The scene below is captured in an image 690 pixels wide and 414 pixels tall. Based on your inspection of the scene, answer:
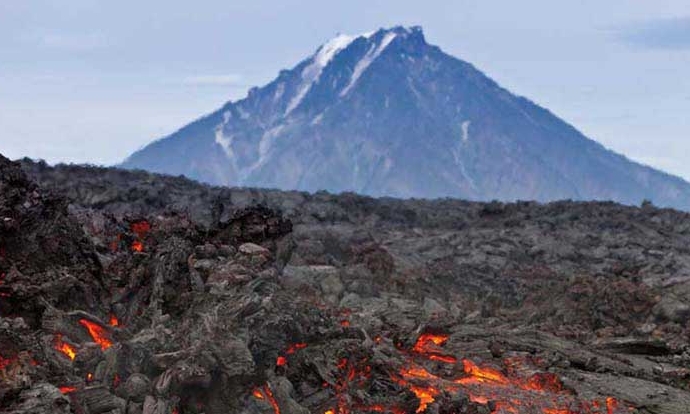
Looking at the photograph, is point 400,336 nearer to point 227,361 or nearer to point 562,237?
point 227,361

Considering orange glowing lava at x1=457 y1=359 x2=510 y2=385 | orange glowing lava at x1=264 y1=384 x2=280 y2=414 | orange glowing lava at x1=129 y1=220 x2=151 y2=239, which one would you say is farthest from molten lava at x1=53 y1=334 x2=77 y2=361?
orange glowing lava at x1=457 y1=359 x2=510 y2=385

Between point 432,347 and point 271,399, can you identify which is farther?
point 432,347

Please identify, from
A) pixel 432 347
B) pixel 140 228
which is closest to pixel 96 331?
pixel 140 228

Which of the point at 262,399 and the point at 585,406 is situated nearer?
the point at 262,399

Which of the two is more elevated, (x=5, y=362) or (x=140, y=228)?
(x=140, y=228)

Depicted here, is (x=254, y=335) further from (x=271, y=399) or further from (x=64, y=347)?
(x=64, y=347)

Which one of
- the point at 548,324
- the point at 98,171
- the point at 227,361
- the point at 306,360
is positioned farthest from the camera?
the point at 98,171

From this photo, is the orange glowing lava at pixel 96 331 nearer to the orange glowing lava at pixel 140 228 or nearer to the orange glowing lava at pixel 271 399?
the orange glowing lava at pixel 271 399

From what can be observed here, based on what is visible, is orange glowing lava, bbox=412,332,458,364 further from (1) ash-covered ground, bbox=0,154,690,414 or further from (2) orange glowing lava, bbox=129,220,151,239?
(2) orange glowing lava, bbox=129,220,151,239

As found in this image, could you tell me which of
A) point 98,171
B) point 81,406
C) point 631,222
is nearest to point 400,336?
point 81,406

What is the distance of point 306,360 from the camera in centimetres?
1509

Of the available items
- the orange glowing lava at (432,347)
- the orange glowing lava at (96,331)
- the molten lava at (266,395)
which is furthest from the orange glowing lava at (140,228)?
the molten lava at (266,395)

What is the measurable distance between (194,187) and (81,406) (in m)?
51.7

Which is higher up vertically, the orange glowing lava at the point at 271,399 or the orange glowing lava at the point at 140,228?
the orange glowing lava at the point at 140,228
